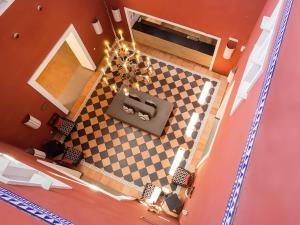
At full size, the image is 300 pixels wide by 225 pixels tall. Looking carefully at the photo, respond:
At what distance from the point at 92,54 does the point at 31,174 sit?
5180 millimetres

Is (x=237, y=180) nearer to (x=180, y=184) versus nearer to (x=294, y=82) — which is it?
(x=294, y=82)

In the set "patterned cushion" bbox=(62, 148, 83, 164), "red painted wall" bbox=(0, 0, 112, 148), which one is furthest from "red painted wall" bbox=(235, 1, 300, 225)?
"patterned cushion" bbox=(62, 148, 83, 164)

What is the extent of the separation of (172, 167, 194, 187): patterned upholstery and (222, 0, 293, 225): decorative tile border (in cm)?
395

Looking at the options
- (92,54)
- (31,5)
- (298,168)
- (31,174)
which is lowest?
(31,174)

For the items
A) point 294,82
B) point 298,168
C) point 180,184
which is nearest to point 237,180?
point 298,168

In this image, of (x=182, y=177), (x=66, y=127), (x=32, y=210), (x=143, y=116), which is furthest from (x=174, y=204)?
(x=32, y=210)

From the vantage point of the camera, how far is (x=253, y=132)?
257 centimetres

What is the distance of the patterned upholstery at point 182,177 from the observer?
639cm

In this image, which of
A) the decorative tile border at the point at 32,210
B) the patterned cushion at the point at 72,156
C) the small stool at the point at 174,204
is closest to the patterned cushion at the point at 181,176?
the small stool at the point at 174,204

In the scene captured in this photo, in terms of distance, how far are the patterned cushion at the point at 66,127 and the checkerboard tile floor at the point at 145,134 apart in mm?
329

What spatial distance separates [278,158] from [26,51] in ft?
16.7

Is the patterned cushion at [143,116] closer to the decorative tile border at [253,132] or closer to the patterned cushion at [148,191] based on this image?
the patterned cushion at [148,191]

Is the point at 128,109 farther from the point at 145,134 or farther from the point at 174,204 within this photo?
the point at 174,204

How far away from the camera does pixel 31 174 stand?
347 centimetres
